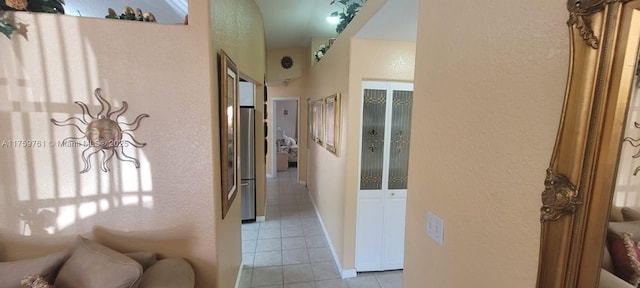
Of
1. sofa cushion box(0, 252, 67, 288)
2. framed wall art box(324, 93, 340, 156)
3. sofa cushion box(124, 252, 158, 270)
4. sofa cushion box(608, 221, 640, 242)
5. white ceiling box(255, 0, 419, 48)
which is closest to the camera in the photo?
sofa cushion box(608, 221, 640, 242)

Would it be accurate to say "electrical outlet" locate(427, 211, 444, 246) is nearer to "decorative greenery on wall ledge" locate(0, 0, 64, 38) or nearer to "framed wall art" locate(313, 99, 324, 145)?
"decorative greenery on wall ledge" locate(0, 0, 64, 38)

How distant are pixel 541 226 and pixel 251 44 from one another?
3083 mm

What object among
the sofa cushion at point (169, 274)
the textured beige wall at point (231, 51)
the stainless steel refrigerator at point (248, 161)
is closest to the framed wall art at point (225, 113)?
the textured beige wall at point (231, 51)

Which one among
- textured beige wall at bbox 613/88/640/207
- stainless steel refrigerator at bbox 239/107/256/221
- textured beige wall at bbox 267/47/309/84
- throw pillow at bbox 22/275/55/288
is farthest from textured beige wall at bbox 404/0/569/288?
textured beige wall at bbox 267/47/309/84

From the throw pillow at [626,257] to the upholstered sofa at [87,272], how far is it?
66.8 inches

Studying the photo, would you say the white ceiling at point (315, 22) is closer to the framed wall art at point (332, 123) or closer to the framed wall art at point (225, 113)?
the framed wall art at point (332, 123)

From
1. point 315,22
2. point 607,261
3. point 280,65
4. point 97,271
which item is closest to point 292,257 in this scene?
point 97,271

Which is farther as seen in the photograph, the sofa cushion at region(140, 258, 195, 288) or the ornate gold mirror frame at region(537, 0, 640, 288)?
the sofa cushion at region(140, 258, 195, 288)

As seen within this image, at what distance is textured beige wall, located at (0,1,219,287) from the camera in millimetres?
1521

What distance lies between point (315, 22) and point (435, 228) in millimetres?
3875

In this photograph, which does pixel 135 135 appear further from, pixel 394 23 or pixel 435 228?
pixel 394 23

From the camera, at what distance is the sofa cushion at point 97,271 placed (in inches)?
50.1

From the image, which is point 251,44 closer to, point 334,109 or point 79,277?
point 334,109

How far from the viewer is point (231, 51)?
2189 mm
